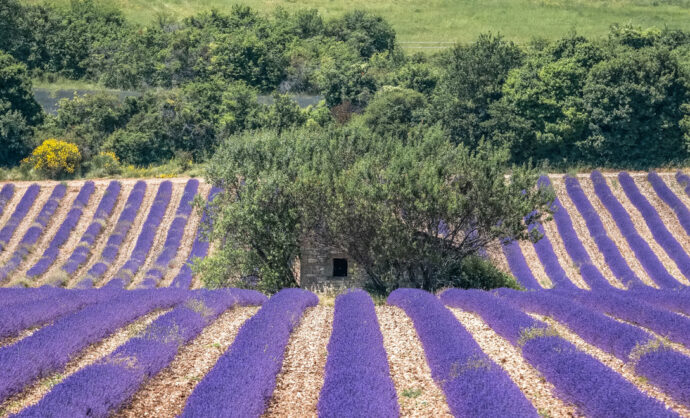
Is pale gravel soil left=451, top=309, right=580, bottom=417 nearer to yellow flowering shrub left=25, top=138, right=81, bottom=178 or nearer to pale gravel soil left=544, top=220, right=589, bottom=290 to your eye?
pale gravel soil left=544, top=220, right=589, bottom=290

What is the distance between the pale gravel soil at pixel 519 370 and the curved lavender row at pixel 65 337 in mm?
7412

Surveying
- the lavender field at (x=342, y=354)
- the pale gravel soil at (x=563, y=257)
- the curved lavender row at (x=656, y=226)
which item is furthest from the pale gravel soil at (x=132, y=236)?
the curved lavender row at (x=656, y=226)

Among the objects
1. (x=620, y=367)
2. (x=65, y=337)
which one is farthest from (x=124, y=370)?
(x=620, y=367)

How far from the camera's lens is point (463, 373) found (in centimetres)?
1066

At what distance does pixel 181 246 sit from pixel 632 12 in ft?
199

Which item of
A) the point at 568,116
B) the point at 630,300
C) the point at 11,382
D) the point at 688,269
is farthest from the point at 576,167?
the point at 11,382

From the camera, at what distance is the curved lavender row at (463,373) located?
9.17 meters

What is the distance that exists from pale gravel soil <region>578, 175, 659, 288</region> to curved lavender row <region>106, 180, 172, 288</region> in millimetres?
22409

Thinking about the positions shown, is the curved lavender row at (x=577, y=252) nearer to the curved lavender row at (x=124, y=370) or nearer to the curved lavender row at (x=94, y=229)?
the curved lavender row at (x=124, y=370)

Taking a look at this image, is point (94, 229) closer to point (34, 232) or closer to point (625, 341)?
point (34, 232)

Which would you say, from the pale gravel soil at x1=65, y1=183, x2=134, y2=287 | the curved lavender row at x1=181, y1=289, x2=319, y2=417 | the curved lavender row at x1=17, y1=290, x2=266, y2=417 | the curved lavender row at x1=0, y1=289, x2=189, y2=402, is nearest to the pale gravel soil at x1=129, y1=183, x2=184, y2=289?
the pale gravel soil at x1=65, y1=183, x2=134, y2=287

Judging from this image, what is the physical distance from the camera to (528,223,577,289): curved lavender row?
2847cm

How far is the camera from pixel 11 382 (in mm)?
9711

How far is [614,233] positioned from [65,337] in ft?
95.4
